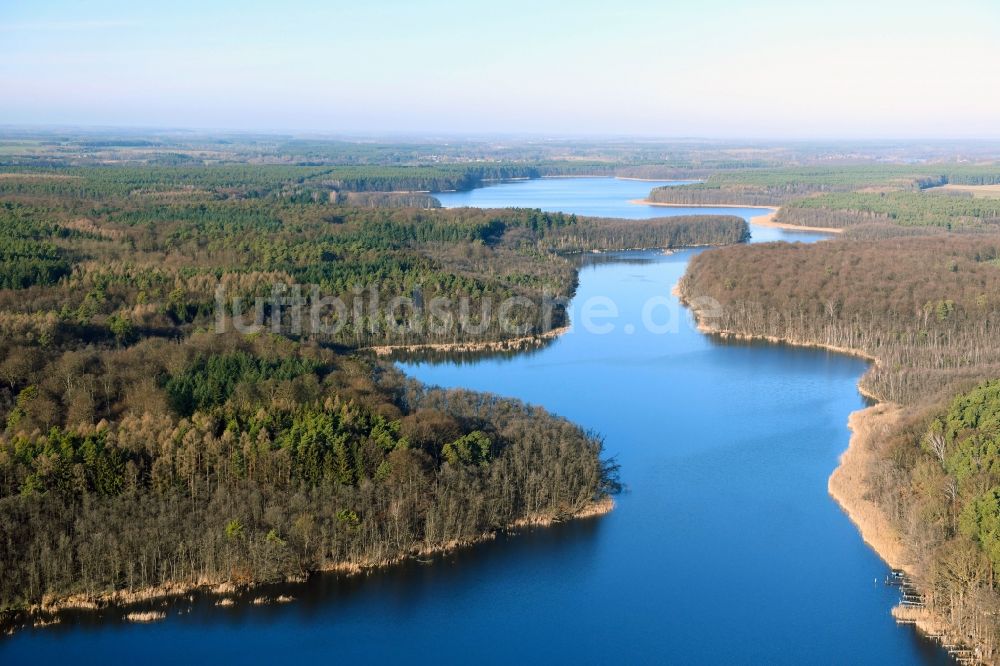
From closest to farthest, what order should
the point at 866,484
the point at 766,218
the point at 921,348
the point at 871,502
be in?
1. the point at 871,502
2. the point at 866,484
3. the point at 921,348
4. the point at 766,218

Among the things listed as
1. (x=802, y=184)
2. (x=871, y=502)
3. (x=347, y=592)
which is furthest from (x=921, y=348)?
(x=802, y=184)

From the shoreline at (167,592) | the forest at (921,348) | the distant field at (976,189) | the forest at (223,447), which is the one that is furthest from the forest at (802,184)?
the shoreline at (167,592)

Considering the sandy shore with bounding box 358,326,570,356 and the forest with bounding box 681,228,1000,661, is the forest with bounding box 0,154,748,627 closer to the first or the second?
the sandy shore with bounding box 358,326,570,356

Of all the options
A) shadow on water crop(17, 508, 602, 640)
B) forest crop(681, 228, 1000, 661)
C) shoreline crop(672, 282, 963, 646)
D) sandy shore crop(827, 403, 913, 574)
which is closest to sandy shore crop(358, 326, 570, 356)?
forest crop(681, 228, 1000, 661)

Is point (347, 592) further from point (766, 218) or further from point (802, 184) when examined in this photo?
point (802, 184)

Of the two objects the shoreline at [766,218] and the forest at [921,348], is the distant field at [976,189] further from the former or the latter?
the forest at [921,348]

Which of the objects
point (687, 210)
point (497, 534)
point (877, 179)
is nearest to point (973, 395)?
point (497, 534)

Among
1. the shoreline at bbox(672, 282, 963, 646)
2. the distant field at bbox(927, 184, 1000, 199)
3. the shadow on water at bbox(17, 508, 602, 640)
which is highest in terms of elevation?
the distant field at bbox(927, 184, 1000, 199)

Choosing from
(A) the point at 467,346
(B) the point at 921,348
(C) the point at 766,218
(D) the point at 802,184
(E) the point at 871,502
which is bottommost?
(A) the point at 467,346

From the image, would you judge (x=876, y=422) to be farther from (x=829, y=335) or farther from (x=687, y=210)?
(x=687, y=210)
